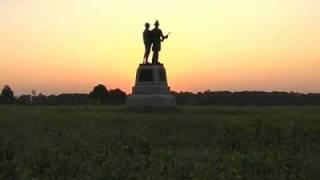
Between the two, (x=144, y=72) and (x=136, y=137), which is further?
(x=144, y=72)

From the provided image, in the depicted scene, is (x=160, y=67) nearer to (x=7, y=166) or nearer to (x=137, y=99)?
(x=137, y=99)

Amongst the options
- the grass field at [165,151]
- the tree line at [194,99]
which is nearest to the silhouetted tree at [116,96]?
the tree line at [194,99]

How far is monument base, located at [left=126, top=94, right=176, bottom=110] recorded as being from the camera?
3388 cm

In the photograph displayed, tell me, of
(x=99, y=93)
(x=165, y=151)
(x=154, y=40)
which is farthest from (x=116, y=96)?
(x=165, y=151)

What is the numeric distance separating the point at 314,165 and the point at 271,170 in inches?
31.2

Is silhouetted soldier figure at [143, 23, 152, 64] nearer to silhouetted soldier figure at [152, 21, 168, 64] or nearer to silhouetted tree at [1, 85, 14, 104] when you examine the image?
silhouetted soldier figure at [152, 21, 168, 64]

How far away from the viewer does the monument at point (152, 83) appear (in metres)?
34.2

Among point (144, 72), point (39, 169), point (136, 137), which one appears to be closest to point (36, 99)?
point (144, 72)

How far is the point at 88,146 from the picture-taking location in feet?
42.2

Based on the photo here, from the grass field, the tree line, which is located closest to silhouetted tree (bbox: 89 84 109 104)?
the tree line

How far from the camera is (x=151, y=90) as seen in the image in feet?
115

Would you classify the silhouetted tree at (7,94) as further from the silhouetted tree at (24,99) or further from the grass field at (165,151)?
the grass field at (165,151)

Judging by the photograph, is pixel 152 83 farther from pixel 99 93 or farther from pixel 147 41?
pixel 99 93

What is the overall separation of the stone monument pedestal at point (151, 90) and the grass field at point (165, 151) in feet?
48.0
